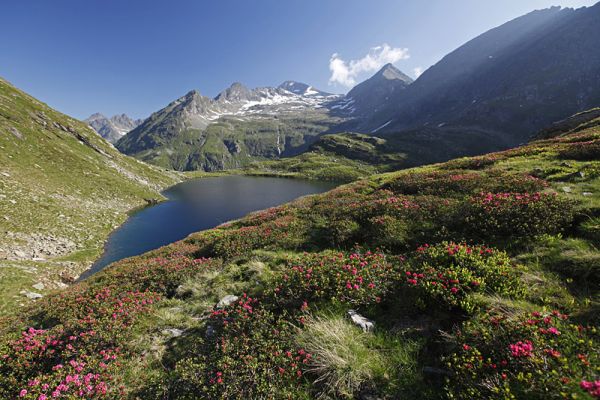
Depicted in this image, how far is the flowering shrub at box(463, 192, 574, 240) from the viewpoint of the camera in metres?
8.62

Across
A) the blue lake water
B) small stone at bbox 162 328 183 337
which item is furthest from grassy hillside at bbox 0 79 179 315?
small stone at bbox 162 328 183 337

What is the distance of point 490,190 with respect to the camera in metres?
13.5

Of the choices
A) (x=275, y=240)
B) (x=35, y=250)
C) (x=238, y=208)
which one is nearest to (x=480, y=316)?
(x=275, y=240)

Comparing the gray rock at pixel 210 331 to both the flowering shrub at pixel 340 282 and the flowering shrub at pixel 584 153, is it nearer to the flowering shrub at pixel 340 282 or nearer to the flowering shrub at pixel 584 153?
the flowering shrub at pixel 340 282

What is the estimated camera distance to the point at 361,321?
6.52 m

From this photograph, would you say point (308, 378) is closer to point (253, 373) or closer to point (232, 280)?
point (253, 373)

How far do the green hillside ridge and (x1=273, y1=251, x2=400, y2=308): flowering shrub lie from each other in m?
0.05

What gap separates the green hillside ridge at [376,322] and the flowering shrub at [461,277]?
0.04 meters

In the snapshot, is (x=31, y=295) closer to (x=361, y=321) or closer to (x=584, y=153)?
(x=361, y=321)

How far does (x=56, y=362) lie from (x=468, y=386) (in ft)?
35.7

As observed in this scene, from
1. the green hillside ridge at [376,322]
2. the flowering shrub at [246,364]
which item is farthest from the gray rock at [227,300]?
the flowering shrub at [246,364]

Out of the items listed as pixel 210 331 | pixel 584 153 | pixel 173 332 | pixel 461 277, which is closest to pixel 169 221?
pixel 173 332

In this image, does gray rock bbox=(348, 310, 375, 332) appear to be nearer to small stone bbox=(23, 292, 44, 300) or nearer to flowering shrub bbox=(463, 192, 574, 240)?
Answer: flowering shrub bbox=(463, 192, 574, 240)

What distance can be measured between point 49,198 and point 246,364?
181 feet
